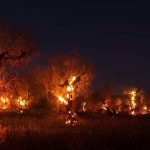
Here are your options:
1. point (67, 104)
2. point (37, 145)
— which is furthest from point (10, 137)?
point (67, 104)

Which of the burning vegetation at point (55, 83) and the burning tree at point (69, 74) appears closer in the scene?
the burning vegetation at point (55, 83)

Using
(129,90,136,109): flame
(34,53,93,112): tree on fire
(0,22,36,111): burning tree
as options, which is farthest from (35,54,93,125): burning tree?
(129,90,136,109): flame

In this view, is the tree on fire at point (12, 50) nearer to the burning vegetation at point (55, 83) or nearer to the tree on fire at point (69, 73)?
the burning vegetation at point (55, 83)

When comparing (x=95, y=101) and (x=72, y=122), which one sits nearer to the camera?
(x=72, y=122)

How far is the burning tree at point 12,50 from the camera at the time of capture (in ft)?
94.2

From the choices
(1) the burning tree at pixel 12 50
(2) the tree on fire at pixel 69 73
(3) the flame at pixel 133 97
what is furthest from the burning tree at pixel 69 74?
(3) the flame at pixel 133 97

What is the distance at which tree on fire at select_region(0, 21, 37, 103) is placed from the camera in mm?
28703

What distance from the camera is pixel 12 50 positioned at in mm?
29125

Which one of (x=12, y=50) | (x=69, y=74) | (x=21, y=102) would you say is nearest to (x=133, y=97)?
(x=21, y=102)

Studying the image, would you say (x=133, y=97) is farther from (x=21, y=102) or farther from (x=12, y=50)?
(x=12, y=50)

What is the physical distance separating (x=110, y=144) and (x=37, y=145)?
3307 millimetres

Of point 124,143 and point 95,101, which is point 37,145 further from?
point 95,101

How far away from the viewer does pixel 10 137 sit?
19.9m

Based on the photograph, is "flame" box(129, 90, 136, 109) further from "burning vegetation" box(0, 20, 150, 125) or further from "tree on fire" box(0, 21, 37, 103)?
"tree on fire" box(0, 21, 37, 103)
